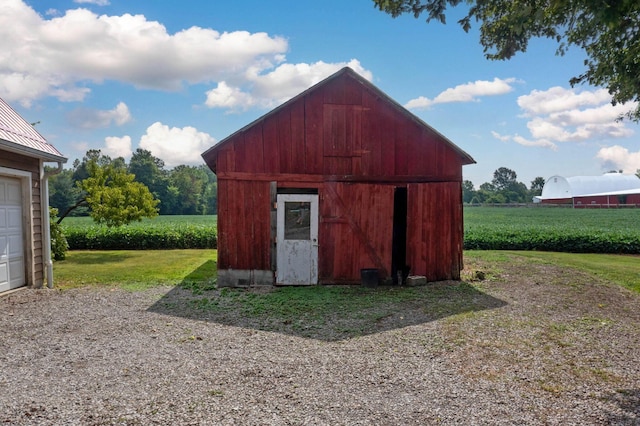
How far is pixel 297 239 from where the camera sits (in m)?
10.0

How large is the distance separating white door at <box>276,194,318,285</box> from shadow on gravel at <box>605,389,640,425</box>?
6.70m

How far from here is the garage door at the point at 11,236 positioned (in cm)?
856

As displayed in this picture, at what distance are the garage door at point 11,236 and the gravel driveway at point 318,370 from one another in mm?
1279

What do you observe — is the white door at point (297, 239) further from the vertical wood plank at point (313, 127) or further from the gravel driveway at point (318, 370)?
the gravel driveway at point (318, 370)

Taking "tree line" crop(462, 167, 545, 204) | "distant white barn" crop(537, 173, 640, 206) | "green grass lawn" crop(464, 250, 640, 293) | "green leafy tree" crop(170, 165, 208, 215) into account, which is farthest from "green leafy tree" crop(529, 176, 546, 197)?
"green grass lawn" crop(464, 250, 640, 293)

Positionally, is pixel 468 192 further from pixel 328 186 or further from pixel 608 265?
pixel 328 186

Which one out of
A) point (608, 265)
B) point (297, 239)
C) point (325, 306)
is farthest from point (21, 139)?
point (608, 265)

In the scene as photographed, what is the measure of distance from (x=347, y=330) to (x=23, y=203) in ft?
25.1

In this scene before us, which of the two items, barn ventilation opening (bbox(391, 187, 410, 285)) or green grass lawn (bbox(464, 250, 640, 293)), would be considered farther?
barn ventilation opening (bbox(391, 187, 410, 285))

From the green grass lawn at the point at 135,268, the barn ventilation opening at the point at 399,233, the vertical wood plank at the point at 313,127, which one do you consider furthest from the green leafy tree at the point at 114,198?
the barn ventilation opening at the point at 399,233

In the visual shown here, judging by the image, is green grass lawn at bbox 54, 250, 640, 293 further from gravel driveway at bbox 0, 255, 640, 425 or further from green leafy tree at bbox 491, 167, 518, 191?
green leafy tree at bbox 491, 167, 518, 191

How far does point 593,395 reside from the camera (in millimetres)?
4078

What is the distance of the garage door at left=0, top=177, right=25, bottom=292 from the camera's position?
8562mm

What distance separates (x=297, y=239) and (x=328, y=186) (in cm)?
147
